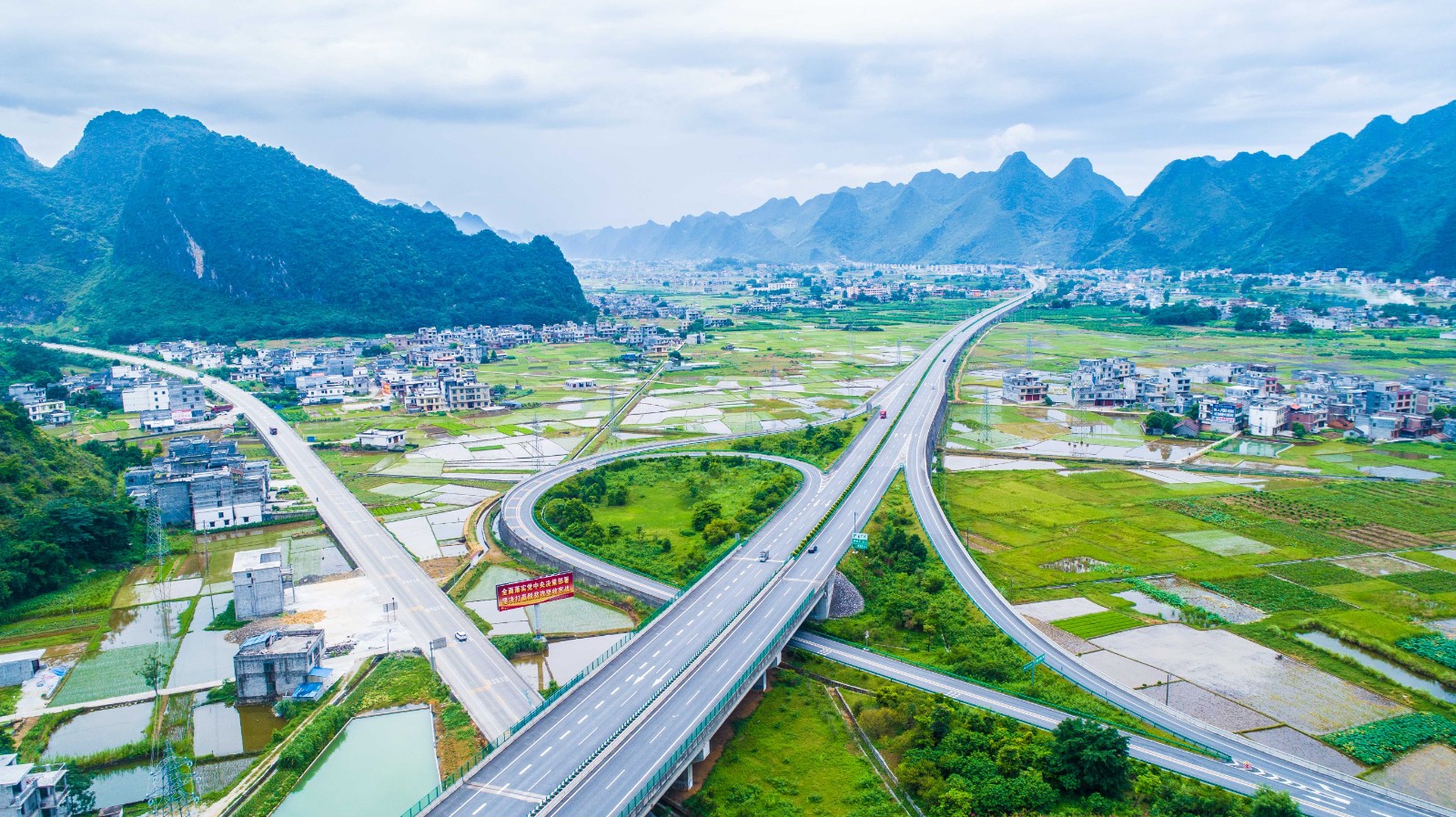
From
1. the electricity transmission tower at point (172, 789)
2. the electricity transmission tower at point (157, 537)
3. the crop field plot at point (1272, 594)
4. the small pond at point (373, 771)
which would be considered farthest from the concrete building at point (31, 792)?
the crop field plot at point (1272, 594)

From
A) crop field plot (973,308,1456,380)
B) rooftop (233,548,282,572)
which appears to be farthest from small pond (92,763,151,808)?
crop field plot (973,308,1456,380)

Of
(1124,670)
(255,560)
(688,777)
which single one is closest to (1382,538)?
(1124,670)

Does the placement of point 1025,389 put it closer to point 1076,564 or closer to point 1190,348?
point 1190,348

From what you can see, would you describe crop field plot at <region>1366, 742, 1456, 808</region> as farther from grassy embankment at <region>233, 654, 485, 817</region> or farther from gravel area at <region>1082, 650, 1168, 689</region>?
grassy embankment at <region>233, 654, 485, 817</region>

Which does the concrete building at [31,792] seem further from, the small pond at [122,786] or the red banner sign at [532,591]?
the red banner sign at [532,591]

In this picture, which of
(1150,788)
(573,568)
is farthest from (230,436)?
(1150,788)

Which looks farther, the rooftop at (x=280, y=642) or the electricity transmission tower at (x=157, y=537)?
the electricity transmission tower at (x=157, y=537)

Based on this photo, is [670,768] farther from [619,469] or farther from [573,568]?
[619,469]
